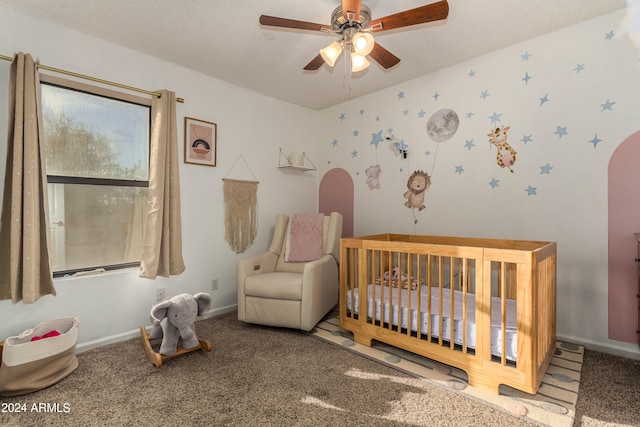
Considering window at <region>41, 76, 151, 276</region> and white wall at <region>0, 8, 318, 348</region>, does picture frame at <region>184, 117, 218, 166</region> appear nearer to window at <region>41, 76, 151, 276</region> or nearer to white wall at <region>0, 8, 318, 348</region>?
white wall at <region>0, 8, 318, 348</region>

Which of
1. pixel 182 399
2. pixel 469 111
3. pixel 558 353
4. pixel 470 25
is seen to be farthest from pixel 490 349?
pixel 470 25

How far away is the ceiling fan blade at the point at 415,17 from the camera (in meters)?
1.50

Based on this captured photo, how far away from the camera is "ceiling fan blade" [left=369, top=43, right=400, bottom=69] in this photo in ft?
6.21

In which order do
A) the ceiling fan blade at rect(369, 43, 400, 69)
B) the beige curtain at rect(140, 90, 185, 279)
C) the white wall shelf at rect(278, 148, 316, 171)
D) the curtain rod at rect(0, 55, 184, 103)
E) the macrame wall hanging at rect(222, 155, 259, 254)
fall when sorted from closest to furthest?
the ceiling fan blade at rect(369, 43, 400, 69)
the curtain rod at rect(0, 55, 184, 103)
the beige curtain at rect(140, 90, 185, 279)
the macrame wall hanging at rect(222, 155, 259, 254)
the white wall shelf at rect(278, 148, 316, 171)

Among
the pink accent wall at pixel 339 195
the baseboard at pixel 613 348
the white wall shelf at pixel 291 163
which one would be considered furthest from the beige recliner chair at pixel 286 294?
the baseboard at pixel 613 348

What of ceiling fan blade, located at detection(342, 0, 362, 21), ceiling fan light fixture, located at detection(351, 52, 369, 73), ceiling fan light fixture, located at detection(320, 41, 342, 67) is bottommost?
ceiling fan light fixture, located at detection(351, 52, 369, 73)

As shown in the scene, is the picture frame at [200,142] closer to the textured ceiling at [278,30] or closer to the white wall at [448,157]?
the white wall at [448,157]

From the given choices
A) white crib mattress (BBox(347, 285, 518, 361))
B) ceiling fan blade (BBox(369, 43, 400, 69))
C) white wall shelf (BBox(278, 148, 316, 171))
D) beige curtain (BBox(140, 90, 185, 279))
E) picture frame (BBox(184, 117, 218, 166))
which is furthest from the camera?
white wall shelf (BBox(278, 148, 316, 171))

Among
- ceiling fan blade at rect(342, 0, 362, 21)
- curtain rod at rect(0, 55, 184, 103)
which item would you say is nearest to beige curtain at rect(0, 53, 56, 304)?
curtain rod at rect(0, 55, 184, 103)

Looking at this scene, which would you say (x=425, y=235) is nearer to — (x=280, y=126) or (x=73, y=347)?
(x=280, y=126)

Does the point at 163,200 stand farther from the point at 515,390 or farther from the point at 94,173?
A: the point at 515,390

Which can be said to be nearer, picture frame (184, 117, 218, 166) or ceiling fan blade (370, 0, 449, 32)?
ceiling fan blade (370, 0, 449, 32)

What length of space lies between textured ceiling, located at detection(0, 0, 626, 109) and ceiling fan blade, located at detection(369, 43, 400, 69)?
147 mm

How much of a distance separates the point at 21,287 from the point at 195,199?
133cm
